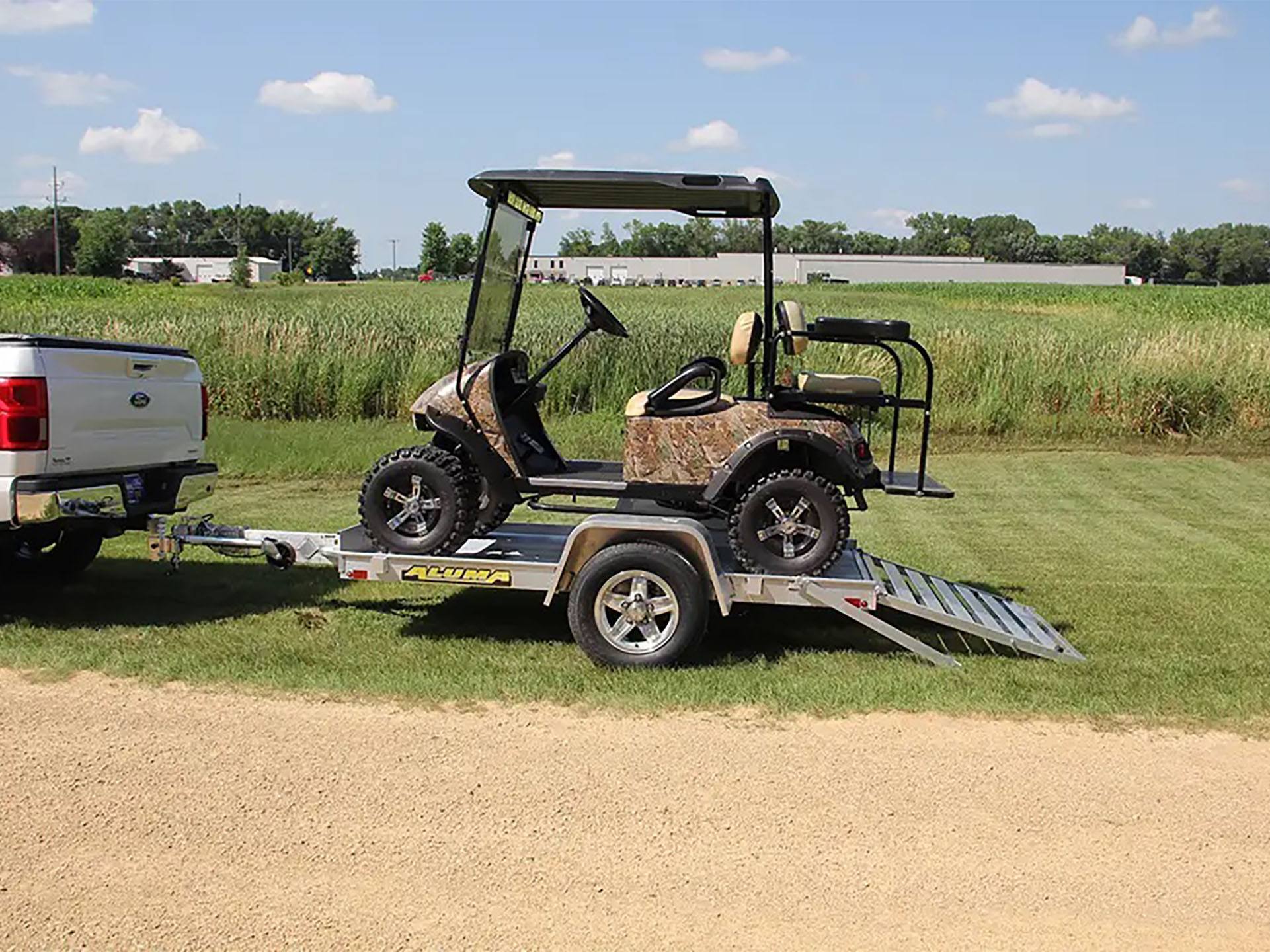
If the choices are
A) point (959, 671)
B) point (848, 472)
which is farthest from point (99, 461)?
point (959, 671)

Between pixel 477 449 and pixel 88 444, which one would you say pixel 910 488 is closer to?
pixel 477 449

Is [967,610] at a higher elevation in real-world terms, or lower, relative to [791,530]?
lower

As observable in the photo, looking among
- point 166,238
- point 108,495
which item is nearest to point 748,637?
point 108,495

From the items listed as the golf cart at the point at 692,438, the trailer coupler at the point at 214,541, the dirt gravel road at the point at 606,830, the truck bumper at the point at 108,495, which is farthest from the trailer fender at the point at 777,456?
the truck bumper at the point at 108,495

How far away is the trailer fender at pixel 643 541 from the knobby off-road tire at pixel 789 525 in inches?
9.0

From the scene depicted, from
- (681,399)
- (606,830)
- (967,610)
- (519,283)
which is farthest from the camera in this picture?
(519,283)

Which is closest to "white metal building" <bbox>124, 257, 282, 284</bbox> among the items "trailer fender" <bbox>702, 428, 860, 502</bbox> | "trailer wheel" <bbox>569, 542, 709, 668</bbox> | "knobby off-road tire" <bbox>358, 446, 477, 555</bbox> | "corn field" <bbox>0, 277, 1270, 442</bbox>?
"corn field" <bbox>0, 277, 1270, 442</bbox>

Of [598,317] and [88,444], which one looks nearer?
[88,444]

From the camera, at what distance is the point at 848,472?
654 cm

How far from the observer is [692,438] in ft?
21.8

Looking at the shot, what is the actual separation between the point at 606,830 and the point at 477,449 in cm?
282

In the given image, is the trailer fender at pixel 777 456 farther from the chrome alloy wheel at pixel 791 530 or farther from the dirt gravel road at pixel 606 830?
the dirt gravel road at pixel 606 830

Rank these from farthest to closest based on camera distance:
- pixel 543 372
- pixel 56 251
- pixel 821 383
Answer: pixel 56 251, pixel 543 372, pixel 821 383

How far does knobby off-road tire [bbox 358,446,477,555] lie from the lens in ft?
22.0
